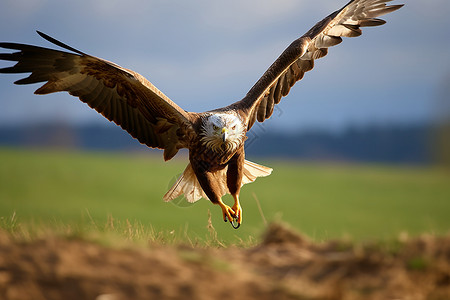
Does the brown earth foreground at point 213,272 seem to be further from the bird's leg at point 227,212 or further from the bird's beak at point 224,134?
the bird's leg at point 227,212

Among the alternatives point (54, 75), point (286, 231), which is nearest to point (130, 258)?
point (286, 231)

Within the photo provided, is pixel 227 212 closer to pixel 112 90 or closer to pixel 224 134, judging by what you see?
pixel 224 134

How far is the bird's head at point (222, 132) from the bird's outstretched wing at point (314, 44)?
80 centimetres

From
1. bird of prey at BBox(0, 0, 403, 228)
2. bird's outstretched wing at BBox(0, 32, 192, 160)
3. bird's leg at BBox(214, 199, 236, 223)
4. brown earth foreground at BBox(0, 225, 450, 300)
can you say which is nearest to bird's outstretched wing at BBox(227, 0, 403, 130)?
bird of prey at BBox(0, 0, 403, 228)

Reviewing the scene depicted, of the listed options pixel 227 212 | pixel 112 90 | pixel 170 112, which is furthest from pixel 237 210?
pixel 112 90

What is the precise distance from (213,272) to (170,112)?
3399mm

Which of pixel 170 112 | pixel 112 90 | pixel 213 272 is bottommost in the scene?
pixel 213 272

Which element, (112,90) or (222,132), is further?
(112,90)

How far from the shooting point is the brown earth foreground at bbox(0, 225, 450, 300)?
2480 millimetres

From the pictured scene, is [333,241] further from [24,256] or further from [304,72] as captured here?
[304,72]

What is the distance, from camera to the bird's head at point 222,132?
5.48 meters

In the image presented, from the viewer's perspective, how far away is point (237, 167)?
6059 mm

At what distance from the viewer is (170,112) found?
5.79 meters

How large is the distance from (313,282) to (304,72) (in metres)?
4.94
